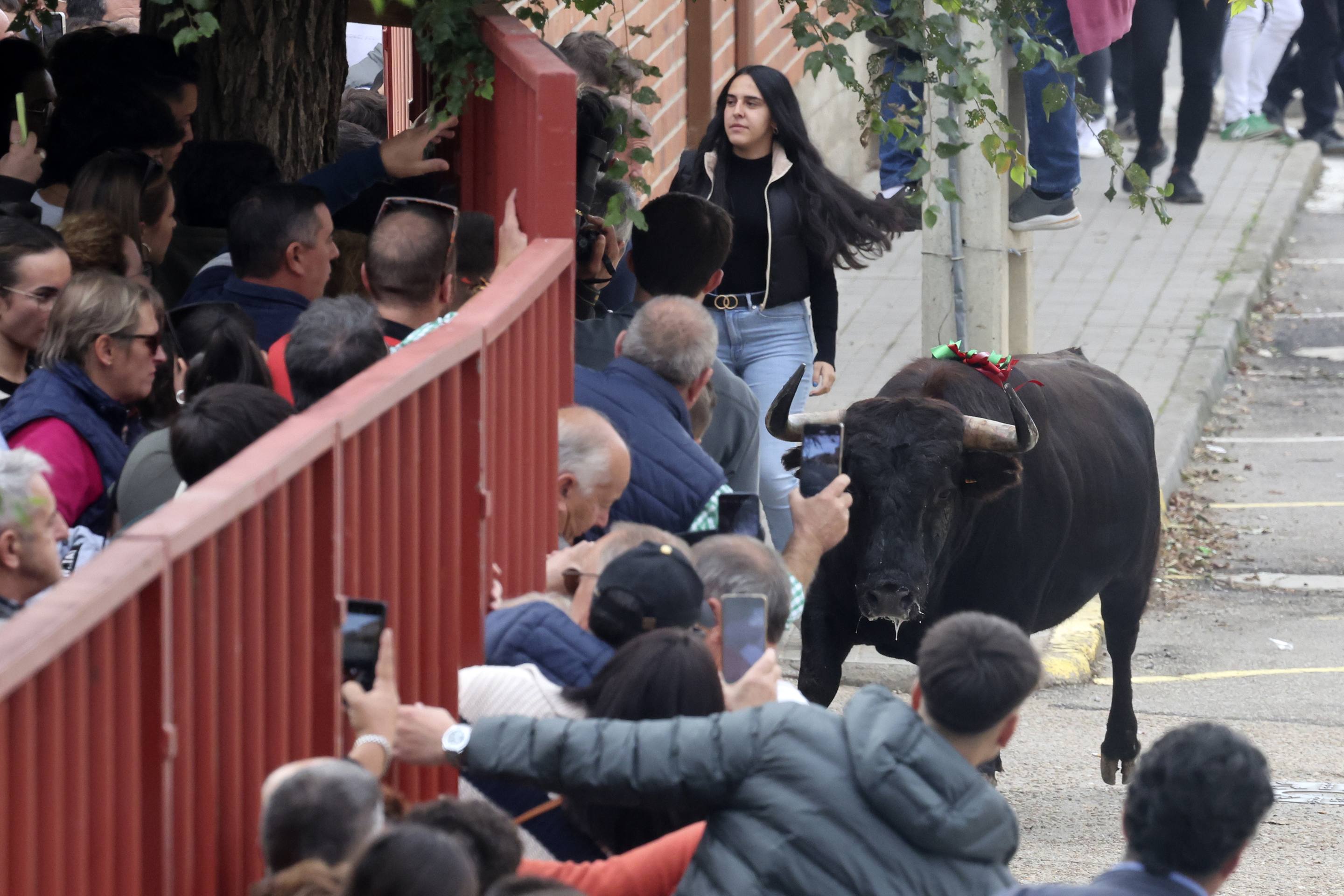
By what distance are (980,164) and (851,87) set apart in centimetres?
274

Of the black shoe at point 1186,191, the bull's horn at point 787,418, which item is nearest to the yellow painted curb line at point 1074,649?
the bull's horn at point 787,418

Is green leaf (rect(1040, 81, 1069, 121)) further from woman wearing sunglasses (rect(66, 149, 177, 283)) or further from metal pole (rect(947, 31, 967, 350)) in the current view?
metal pole (rect(947, 31, 967, 350))

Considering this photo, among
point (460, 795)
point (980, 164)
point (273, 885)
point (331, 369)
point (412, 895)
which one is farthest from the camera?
point (980, 164)

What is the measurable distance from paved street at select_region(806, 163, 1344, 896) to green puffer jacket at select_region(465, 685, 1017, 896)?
296 cm

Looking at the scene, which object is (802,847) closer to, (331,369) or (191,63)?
(331,369)

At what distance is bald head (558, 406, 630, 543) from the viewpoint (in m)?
4.63

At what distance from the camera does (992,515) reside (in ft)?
23.0

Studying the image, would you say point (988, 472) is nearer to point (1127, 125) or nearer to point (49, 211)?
point (49, 211)

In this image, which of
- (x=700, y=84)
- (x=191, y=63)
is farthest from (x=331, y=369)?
(x=700, y=84)

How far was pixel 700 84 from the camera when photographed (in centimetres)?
1308

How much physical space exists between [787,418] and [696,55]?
6733 mm

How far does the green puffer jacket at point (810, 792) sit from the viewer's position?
10.0 ft

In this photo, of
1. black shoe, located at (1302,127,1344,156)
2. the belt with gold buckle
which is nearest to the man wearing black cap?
the belt with gold buckle

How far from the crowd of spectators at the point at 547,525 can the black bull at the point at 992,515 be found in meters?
0.55
